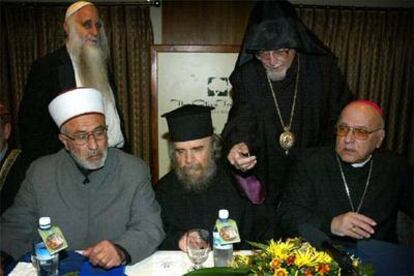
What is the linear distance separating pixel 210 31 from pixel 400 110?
267 cm

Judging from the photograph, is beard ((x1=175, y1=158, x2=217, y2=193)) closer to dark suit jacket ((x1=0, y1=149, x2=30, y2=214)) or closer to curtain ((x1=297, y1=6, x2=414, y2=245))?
dark suit jacket ((x1=0, y1=149, x2=30, y2=214))

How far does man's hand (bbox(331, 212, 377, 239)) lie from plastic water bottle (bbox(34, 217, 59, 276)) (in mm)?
1460

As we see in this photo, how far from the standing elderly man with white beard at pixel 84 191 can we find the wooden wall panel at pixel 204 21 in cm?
253

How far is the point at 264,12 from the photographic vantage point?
3.12 meters

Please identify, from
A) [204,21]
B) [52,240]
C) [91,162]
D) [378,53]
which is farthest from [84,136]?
[378,53]

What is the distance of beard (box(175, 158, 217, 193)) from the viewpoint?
269 cm

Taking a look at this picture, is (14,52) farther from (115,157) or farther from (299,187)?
(299,187)

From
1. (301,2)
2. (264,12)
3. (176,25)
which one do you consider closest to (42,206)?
(264,12)

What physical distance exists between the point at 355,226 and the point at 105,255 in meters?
Answer: 1.28

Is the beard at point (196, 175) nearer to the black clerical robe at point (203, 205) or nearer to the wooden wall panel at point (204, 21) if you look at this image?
the black clerical robe at point (203, 205)

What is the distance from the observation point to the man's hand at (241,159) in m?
2.49

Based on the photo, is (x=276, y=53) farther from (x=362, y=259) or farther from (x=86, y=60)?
(x=362, y=259)

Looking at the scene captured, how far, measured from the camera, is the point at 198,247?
2021mm

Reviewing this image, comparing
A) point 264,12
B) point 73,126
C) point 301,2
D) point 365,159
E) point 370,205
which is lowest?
point 370,205
